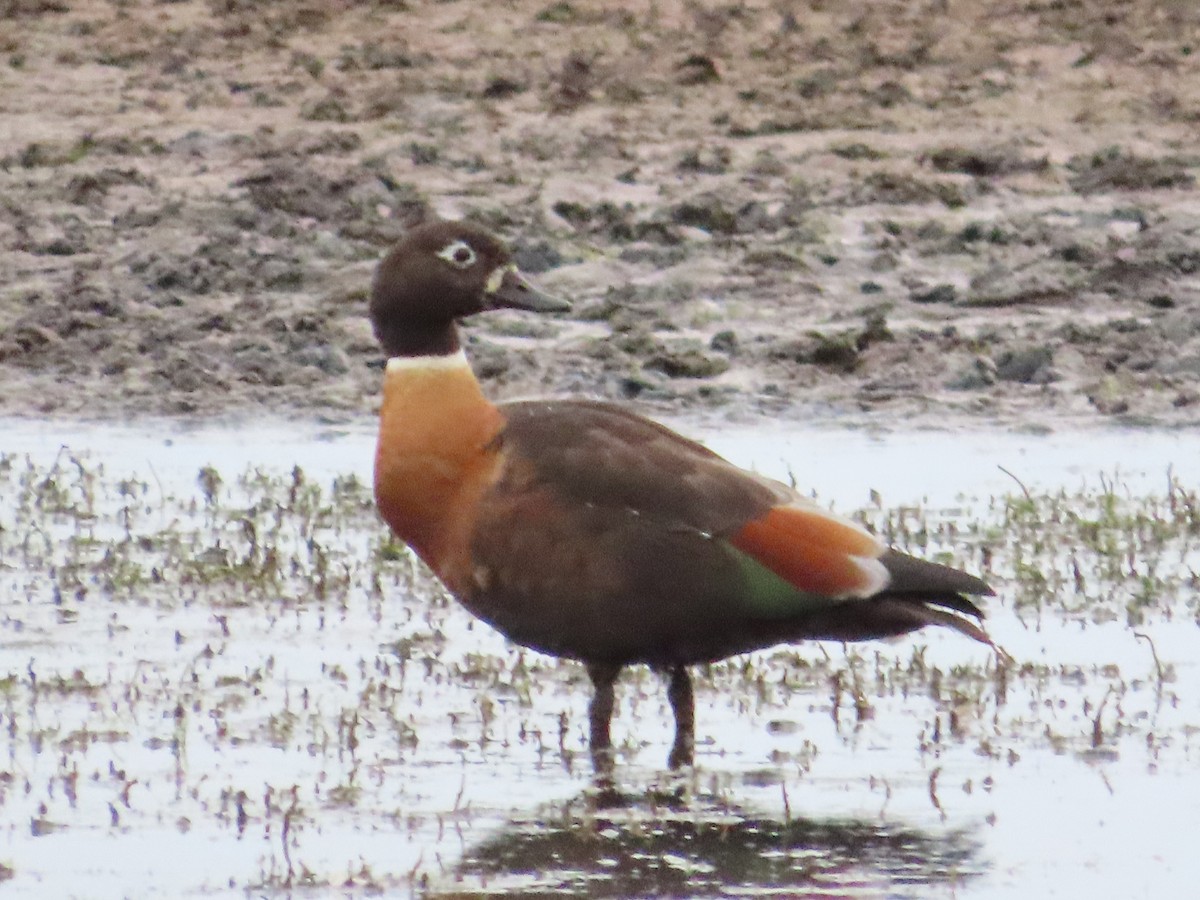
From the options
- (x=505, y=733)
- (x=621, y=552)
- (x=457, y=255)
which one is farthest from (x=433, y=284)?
(x=505, y=733)

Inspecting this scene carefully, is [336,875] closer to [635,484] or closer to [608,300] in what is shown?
[635,484]

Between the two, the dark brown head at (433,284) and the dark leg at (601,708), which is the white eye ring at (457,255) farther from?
the dark leg at (601,708)

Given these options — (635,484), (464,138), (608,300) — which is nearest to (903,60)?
(464,138)

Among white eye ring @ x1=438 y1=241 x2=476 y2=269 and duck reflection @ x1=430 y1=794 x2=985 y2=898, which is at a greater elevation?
white eye ring @ x1=438 y1=241 x2=476 y2=269

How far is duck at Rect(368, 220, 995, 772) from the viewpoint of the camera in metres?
7.58

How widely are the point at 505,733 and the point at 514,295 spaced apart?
1319 mm

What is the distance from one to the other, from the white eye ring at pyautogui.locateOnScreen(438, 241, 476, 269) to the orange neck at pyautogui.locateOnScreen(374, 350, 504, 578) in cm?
40

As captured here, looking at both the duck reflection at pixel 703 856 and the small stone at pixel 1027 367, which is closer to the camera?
the duck reflection at pixel 703 856

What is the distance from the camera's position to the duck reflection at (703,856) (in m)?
6.46

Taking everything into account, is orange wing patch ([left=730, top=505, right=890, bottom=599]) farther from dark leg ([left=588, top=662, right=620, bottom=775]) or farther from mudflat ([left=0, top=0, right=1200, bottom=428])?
mudflat ([left=0, top=0, right=1200, bottom=428])

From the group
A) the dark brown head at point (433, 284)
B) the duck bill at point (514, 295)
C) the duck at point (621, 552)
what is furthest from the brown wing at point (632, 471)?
the duck bill at point (514, 295)

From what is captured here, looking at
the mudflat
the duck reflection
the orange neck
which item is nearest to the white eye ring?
the orange neck

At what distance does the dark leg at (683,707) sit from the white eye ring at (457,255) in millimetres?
1318

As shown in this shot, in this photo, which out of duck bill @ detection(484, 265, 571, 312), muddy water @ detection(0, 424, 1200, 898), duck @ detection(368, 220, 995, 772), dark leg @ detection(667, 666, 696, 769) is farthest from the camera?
duck bill @ detection(484, 265, 571, 312)
